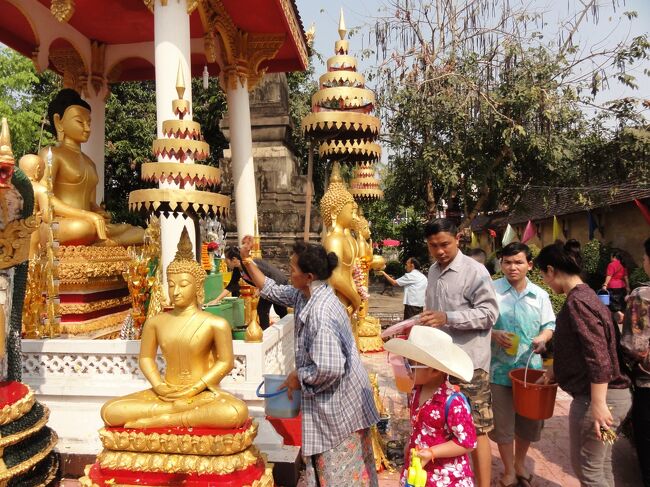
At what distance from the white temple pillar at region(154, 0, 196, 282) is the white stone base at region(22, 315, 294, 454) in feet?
3.75

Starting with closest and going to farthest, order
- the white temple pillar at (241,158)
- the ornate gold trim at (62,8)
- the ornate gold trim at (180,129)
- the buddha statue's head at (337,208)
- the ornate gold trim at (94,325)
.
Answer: the ornate gold trim at (180,129)
the buddha statue's head at (337,208)
the ornate gold trim at (94,325)
the ornate gold trim at (62,8)
the white temple pillar at (241,158)

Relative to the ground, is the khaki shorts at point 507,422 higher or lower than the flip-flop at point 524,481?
higher

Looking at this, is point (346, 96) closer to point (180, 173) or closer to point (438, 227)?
point (180, 173)

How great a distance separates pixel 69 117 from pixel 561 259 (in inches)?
240

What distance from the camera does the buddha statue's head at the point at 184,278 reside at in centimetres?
326

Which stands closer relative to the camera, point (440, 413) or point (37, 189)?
point (440, 413)

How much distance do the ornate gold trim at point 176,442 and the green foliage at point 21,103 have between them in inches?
639

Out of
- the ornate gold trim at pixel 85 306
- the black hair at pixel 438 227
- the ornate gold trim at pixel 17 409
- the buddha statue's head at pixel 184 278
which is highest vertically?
the black hair at pixel 438 227

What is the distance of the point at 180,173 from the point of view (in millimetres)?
3514

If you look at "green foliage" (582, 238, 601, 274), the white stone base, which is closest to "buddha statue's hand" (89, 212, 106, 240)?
the white stone base

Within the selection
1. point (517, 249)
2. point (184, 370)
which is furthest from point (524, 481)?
point (184, 370)

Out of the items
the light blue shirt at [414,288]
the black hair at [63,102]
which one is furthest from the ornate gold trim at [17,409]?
the light blue shirt at [414,288]

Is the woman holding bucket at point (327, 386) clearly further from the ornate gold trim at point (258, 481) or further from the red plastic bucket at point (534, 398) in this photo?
the red plastic bucket at point (534, 398)

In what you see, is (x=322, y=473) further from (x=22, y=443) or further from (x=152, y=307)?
(x=152, y=307)
